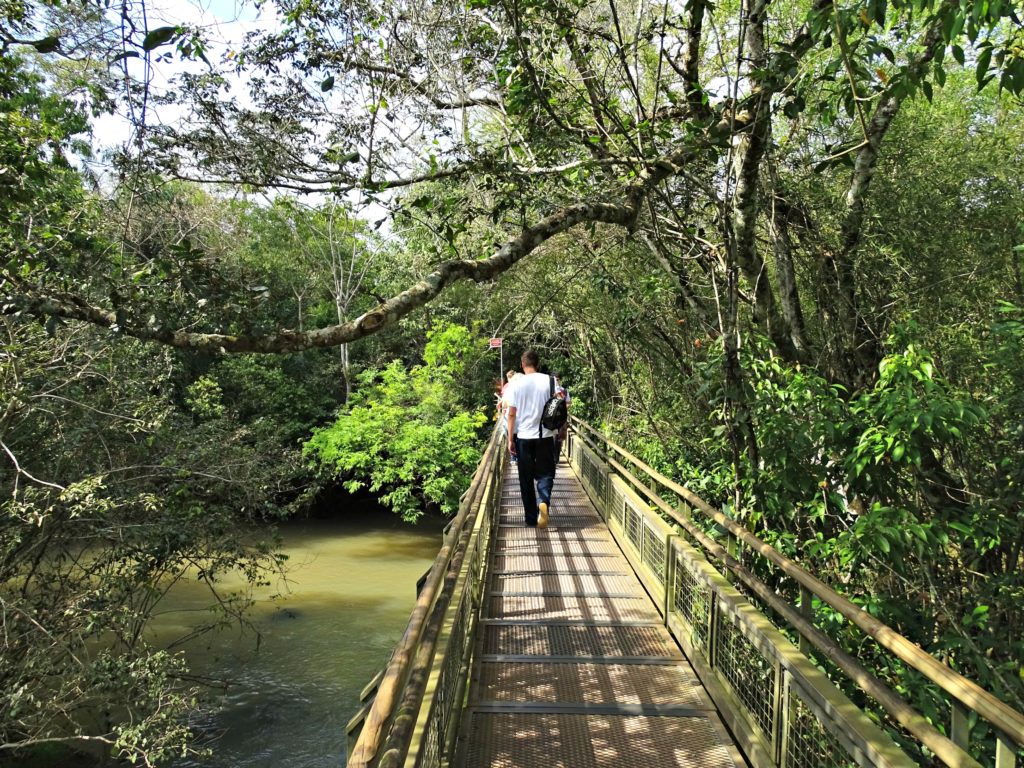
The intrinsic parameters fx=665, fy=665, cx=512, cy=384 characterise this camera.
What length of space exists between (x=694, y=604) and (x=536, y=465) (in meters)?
3.06

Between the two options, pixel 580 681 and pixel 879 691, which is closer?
pixel 879 691

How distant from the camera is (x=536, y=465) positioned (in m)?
6.92

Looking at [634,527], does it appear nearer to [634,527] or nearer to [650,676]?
[634,527]

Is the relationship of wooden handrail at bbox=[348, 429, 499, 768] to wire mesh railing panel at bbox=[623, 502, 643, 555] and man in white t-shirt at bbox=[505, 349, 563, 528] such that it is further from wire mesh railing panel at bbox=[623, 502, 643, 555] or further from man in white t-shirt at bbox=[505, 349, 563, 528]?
man in white t-shirt at bbox=[505, 349, 563, 528]

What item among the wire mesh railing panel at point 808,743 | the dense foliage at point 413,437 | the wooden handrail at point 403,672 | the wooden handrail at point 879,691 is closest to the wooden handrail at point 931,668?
the wooden handrail at point 879,691

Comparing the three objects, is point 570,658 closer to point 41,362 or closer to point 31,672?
point 31,672

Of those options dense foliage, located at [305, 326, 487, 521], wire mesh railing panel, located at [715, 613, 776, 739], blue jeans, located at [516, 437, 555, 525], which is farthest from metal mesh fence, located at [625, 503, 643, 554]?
dense foliage, located at [305, 326, 487, 521]

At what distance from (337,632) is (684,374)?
831 centimetres

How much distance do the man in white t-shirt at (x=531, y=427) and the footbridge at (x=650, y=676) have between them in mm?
1156

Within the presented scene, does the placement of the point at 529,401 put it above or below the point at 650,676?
above

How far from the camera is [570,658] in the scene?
402cm

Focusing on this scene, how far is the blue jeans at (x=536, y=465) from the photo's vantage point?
6785 millimetres

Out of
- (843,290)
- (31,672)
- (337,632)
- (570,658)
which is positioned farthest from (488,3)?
(337,632)

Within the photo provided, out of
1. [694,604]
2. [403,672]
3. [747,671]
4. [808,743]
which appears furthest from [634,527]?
Result: [403,672]
